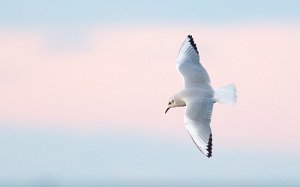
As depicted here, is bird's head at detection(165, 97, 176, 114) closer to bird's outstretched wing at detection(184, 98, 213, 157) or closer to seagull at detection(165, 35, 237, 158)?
seagull at detection(165, 35, 237, 158)

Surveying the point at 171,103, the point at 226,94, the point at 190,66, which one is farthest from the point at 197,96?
the point at 190,66

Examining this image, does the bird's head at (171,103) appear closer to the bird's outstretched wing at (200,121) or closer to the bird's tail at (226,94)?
the bird's outstretched wing at (200,121)

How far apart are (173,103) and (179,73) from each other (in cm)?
109

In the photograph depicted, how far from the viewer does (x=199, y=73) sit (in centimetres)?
1838

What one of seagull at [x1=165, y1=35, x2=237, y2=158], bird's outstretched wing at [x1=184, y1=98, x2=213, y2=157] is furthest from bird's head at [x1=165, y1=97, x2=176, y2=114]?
bird's outstretched wing at [x1=184, y1=98, x2=213, y2=157]

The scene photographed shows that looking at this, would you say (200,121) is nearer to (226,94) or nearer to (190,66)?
(226,94)

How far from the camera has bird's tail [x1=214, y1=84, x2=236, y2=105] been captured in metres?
16.9

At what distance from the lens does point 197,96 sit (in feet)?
56.2

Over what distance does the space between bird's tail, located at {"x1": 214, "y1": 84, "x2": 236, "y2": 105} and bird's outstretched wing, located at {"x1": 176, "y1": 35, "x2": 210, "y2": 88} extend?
676 mm

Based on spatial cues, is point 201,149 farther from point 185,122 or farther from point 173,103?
point 173,103

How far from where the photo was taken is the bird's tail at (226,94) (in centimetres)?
1692

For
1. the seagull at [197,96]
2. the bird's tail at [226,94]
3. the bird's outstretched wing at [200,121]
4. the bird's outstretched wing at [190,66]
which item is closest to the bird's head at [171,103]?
the seagull at [197,96]

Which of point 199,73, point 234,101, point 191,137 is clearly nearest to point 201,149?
point 191,137

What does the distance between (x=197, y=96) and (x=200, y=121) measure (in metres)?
0.81
